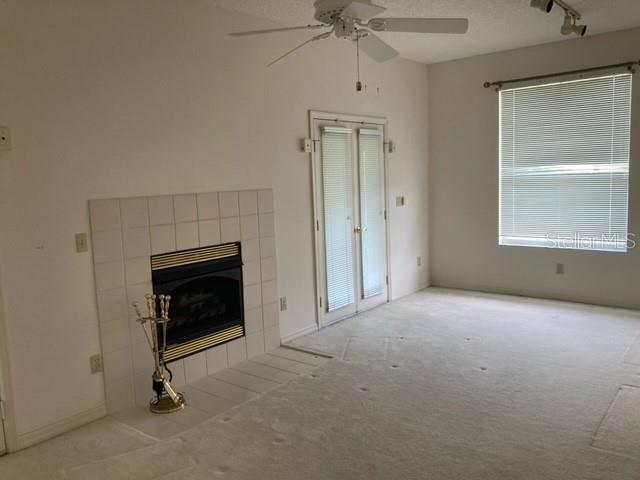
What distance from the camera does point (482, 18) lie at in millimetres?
4562

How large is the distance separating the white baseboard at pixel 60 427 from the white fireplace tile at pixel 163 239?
1.05m

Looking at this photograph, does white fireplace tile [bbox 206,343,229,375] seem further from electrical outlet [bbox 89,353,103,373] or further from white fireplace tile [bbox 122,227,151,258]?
white fireplace tile [bbox 122,227,151,258]

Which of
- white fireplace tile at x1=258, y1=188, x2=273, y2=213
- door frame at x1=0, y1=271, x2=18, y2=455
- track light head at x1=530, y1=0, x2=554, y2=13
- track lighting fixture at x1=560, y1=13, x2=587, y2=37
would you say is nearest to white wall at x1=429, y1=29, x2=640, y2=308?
track lighting fixture at x1=560, y1=13, x2=587, y2=37

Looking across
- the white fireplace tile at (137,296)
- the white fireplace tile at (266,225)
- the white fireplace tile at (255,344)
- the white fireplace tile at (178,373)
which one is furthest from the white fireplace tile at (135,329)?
the white fireplace tile at (266,225)

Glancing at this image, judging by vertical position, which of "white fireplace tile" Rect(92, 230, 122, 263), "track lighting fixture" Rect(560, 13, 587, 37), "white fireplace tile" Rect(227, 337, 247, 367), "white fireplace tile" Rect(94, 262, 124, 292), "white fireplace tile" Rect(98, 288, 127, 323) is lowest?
"white fireplace tile" Rect(227, 337, 247, 367)

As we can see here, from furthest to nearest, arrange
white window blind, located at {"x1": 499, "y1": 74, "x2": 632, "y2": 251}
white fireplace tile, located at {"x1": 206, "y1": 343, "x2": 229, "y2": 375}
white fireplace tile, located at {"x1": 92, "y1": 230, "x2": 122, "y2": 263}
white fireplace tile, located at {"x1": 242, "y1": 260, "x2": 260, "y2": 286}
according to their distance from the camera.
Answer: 1. white window blind, located at {"x1": 499, "y1": 74, "x2": 632, "y2": 251}
2. white fireplace tile, located at {"x1": 242, "y1": 260, "x2": 260, "y2": 286}
3. white fireplace tile, located at {"x1": 206, "y1": 343, "x2": 229, "y2": 375}
4. white fireplace tile, located at {"x1": 92, "y1": 230, "x2": 122, "y2": 263}

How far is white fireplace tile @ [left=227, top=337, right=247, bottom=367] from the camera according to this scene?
4.12 meters

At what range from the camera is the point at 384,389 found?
11.6ft

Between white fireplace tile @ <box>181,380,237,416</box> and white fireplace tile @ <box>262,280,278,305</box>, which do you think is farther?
white fireplace tile @ <box>262,280,278,305</box>

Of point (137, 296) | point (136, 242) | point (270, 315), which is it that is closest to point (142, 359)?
point (137, 296)

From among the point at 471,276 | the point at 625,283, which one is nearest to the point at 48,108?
the point at 471,276

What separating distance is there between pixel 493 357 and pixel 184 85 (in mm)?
3070

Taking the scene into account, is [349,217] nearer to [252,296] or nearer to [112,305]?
[252,296]

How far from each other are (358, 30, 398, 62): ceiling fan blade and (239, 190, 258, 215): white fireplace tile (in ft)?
4.81
